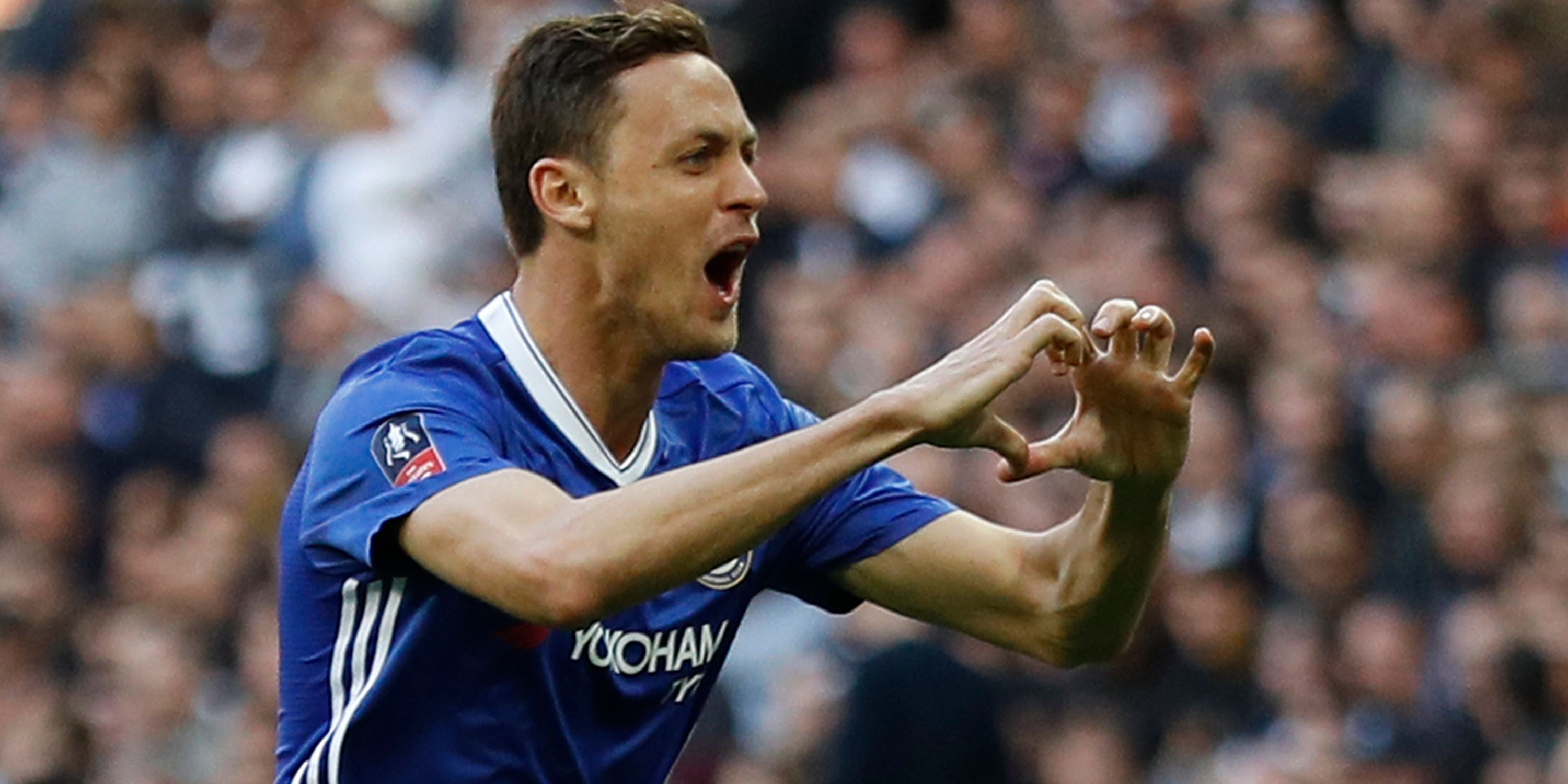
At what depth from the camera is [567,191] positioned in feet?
15.1

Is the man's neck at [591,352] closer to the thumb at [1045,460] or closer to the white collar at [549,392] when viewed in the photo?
the white collar at [549,392]

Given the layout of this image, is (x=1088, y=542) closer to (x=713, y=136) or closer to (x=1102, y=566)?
(x=1102, y=566)

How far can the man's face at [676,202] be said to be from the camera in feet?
14.9

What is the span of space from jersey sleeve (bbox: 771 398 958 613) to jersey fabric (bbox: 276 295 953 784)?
0.12 m

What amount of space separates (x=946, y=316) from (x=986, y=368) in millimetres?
6498

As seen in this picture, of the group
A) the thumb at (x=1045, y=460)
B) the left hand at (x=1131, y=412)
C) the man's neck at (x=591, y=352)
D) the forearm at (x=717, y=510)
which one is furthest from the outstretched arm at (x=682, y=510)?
the man's neck at (x=591, y=352)

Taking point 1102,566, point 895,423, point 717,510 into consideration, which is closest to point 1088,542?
point 1102,566

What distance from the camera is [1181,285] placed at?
959cm

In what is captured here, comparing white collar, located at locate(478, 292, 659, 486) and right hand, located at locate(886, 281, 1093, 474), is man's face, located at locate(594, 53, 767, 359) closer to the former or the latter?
white collar, located at locate(478, 292, 659, 486)

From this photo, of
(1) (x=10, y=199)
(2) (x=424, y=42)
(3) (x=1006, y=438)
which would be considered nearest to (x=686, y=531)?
(3) (x=1006, y=438)

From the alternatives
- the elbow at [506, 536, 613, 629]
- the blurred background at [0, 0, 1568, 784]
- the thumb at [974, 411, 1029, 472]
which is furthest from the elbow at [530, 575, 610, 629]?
the blurred background at [0, 0, 1568, 784]

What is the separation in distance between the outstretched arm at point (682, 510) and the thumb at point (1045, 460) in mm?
309

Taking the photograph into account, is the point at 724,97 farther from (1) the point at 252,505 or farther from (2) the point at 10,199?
(2) the point at 10,199

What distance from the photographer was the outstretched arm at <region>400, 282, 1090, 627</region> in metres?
3.92
